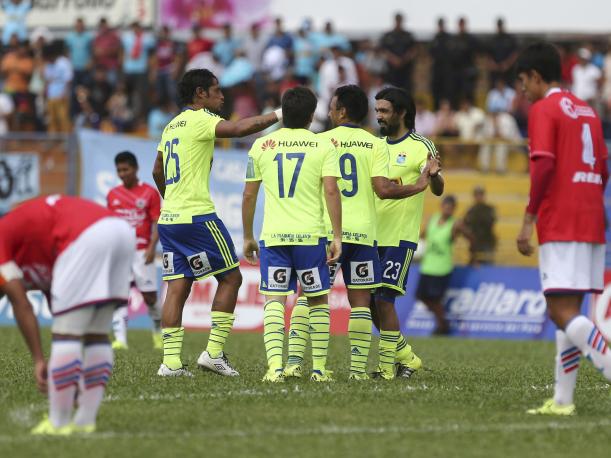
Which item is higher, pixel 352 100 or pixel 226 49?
pixel 226 49

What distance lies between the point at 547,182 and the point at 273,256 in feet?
8.72

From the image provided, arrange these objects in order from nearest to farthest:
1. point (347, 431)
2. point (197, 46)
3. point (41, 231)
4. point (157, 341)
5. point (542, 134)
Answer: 1. point (41, 231)
2. point (347, 431)
3. point (542, 134)
4. point (157, 341)
5. point (197, 46)

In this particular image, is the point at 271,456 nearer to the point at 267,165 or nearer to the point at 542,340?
the point at 267,165

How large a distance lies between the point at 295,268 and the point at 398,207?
153 cm

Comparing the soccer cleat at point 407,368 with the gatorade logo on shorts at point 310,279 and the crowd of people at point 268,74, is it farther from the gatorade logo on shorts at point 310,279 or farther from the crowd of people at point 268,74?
the crowd of people at point 268,74

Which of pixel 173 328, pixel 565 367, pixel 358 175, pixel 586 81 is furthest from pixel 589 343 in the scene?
pixel 586 81

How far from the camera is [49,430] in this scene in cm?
770

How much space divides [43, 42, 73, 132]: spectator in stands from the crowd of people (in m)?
0.02

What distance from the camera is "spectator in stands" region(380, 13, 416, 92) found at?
2551 centimetres

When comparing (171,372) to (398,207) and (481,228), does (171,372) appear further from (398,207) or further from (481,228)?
(481,228)

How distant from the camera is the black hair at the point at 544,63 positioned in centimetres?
889

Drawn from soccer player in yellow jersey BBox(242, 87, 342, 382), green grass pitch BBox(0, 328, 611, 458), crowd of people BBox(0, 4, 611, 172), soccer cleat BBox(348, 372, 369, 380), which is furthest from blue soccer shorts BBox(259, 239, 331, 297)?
crowd of people BBox(0, 4, 611, 172)

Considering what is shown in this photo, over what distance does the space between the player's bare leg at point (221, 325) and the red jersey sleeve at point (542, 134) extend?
12.0 feet

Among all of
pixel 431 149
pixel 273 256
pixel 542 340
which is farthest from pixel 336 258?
pixel 542 340
